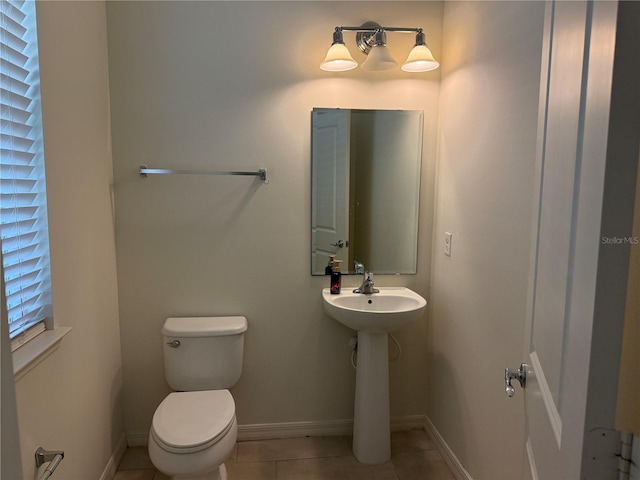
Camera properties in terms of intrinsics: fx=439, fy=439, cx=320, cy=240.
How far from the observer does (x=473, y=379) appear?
1.93 m

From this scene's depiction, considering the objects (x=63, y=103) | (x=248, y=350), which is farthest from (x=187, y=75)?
(x=248, y=350)

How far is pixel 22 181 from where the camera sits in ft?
4.48

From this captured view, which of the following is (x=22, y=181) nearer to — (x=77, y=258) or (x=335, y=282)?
(x=77, y=258)

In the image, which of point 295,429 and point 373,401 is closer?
point 373,401

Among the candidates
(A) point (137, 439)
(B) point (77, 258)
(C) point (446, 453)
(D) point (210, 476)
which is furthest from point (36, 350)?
(C) point (446, 453)

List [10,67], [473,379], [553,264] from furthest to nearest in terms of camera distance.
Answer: [473,379] → [10,67] → [553,264]

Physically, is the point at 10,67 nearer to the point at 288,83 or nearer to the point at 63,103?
the point at 63,103

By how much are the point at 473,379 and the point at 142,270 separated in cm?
167

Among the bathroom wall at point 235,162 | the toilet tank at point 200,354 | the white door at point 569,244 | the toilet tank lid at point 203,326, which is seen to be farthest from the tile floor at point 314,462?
the white door at point 569,244

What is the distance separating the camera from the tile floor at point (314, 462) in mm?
2123

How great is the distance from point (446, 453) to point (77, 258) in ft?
6.41

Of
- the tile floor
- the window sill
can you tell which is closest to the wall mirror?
the tile floor

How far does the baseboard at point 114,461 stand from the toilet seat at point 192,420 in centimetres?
48

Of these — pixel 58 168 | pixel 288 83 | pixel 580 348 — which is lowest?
pixel 580 348
